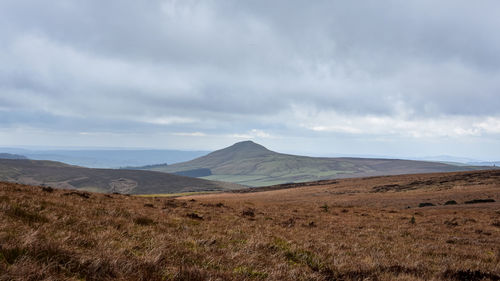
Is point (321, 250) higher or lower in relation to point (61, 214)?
lower

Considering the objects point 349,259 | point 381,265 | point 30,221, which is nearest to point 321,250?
point 349,259

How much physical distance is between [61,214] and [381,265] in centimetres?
976

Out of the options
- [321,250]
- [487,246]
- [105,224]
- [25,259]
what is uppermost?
[25,259]

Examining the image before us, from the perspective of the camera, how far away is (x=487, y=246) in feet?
42.0

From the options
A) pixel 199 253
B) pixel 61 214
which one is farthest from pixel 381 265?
pixel 61 214

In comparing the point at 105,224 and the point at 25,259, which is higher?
the point at 25,259

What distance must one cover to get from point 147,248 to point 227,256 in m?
1.85

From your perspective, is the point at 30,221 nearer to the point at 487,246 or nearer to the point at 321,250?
the point at 321,250

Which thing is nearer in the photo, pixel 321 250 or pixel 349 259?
pixel 349 259

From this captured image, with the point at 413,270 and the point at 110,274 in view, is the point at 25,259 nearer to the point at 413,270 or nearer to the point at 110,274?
the point at 110,274

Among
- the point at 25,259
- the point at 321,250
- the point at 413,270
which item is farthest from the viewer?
the point at 321,250

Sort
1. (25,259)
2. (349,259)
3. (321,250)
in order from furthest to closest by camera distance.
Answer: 1. (321,250)
2. (349,259)
3. (25,259)

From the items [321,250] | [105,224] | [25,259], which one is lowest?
[321,250]

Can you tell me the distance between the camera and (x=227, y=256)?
6.73 m
